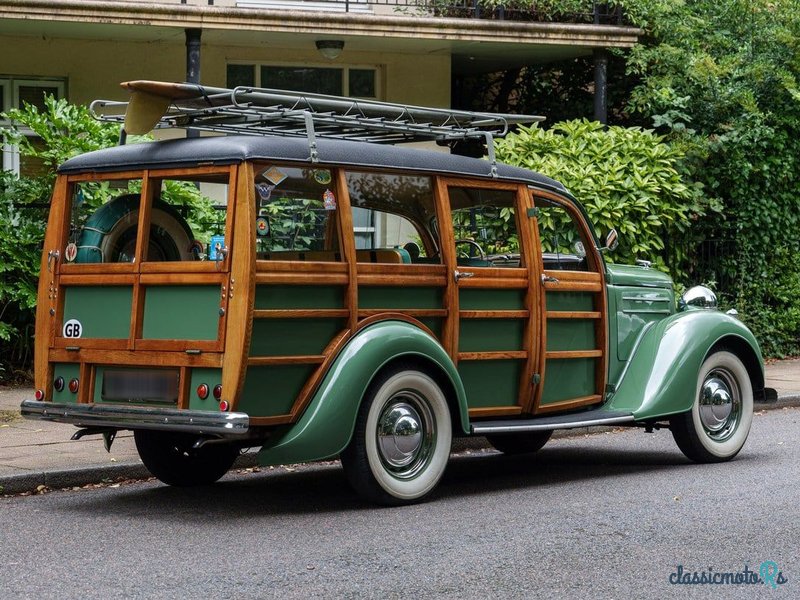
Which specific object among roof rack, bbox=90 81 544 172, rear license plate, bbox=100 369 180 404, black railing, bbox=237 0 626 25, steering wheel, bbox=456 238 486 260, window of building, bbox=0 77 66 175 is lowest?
rear license plate, bbox=100 369 180 404

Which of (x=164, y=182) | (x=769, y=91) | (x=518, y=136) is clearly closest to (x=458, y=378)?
(x=164, y=182)

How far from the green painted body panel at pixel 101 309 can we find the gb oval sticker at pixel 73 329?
0.8 inches

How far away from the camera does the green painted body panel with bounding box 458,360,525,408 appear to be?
26.8 feet

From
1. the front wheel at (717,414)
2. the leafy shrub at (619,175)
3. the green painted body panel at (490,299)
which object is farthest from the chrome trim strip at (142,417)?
the leafy shrub at (619,175)

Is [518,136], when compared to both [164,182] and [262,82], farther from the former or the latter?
[164,182]

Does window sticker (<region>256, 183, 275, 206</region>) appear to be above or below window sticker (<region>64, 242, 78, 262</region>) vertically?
above

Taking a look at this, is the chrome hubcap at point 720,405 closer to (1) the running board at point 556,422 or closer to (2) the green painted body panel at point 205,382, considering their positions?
(1) the running board at point 556,422

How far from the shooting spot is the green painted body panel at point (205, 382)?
276 inches

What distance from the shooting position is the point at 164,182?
26.1ft

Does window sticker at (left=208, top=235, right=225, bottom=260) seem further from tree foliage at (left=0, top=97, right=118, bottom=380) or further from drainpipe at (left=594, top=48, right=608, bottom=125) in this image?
drainpipe at (left=594, top=48, right=608, bottom=125)

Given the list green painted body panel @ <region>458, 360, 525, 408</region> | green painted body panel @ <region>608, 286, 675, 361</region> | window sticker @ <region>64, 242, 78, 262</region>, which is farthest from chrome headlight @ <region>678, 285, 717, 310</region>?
window sticker @ <region>64, 242, 78, 262</region>

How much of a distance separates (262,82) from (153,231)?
1017 centimetres

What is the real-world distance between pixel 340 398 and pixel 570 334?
2.26 meters

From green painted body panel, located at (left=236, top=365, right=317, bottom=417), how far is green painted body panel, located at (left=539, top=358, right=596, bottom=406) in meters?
2.00
